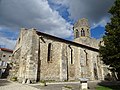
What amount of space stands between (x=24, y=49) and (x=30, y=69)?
4.76 meters

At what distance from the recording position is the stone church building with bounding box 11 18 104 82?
19.2 metres

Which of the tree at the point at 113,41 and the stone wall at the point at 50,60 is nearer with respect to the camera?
the tree at the point at 113,41

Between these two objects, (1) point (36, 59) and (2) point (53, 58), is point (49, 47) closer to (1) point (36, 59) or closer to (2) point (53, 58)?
(2) point (53, 58)

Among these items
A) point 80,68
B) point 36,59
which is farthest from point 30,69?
point 80,68

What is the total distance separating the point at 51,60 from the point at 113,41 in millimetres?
10466

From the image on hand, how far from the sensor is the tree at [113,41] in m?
12.5

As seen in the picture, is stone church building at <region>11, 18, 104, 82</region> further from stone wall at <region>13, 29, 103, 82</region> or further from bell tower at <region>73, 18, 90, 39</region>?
bell tower at <region>73, 18, 90, 39</region>

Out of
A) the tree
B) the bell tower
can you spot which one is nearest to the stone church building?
the tree

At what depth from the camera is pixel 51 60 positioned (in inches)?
830

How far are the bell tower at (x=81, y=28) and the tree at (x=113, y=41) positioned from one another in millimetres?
23175

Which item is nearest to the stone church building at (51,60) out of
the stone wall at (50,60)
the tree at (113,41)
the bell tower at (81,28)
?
the stone wall at (50,60)

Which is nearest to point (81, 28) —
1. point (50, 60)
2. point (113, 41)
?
point (50, 60)

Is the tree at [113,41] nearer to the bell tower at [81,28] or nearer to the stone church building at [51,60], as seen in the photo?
the stone church building at [51,60]

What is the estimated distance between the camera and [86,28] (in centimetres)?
3791
